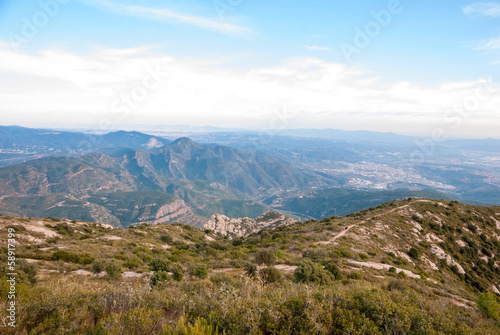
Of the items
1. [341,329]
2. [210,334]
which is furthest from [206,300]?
[341,329]

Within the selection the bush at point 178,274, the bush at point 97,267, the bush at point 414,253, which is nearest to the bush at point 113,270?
the bush at point 97,267

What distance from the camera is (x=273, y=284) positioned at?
13.5m

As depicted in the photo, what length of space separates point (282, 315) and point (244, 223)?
12533 cm

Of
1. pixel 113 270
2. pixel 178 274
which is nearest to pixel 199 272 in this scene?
pixel 178 274

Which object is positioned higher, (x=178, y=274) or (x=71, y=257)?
(x=178, y=274)

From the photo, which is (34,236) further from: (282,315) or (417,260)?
(417,260)

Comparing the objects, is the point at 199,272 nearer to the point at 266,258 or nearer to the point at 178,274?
the point at 178,274

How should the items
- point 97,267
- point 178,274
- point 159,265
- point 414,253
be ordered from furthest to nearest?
point 414,253 → point 159,265 → point 97,267 → point 178,274

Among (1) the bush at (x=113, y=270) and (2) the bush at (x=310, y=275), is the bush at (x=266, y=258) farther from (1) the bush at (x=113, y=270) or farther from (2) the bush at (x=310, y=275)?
(1) the bush at (x=113, y=270)

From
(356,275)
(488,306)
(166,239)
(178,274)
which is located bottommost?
(166,239)

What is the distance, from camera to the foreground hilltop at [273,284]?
6367 millimetres

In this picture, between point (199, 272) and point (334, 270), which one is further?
point (334, 270)

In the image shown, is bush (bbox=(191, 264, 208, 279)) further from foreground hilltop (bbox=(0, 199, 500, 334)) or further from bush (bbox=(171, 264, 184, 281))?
bush (bbox=(171, 264, 184, 281))

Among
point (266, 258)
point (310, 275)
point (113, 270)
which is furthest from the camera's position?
point (266, 258)
